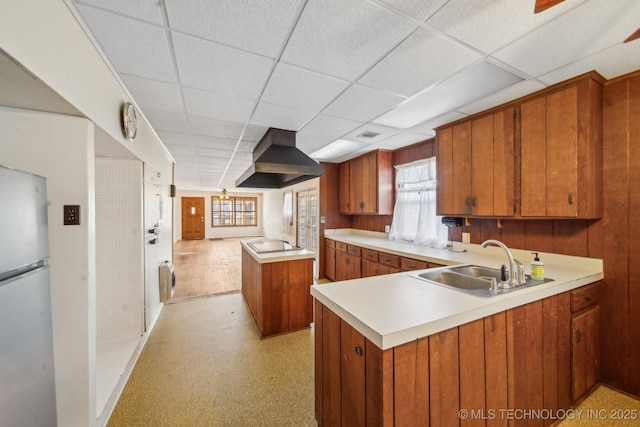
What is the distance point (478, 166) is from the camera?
2521 millimetres

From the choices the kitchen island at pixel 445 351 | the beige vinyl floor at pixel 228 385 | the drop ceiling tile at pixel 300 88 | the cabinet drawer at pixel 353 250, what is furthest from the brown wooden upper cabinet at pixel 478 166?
the beige vinyl floor at pixel 228 385

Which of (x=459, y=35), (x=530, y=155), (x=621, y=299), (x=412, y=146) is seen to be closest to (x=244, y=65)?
(x=459, y=35)

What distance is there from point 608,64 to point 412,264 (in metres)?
2.22

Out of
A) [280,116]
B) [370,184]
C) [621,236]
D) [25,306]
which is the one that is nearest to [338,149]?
[370,184]

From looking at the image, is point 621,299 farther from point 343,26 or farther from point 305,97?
point 305,97

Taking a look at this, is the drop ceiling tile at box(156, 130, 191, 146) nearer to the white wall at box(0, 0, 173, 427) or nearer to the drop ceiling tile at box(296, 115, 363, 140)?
the drop ceiling tile at box(296, 115, 363, 140)

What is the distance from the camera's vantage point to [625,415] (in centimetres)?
168

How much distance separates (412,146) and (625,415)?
330 centimetres

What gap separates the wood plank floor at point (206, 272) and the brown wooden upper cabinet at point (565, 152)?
14.3ft

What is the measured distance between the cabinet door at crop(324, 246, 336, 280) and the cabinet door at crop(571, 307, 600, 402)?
128 inches

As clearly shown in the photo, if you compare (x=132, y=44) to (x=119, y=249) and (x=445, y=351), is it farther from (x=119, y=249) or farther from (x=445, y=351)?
(x=445, y=351)

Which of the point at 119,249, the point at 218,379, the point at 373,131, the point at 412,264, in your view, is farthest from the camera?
the point at 373,131

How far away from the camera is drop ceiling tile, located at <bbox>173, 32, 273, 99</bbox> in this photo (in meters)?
1.49

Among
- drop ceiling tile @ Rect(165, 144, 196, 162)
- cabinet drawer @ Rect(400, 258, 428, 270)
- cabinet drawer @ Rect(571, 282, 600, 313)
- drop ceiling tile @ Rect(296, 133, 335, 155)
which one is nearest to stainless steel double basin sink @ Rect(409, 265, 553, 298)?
cabinet drawer @ Rect(571, 282, 600, 313)
